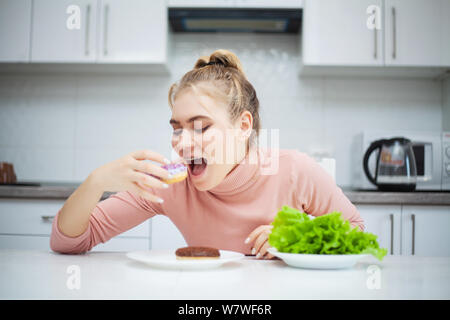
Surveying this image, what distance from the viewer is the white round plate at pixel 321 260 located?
74 centimetres

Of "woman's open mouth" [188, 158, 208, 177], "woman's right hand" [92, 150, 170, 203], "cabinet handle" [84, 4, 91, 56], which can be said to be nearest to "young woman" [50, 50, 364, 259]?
"woman's open mouth" [188, 158, 208, 177]

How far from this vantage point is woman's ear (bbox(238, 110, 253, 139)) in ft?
3.91

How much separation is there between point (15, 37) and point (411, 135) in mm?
2135

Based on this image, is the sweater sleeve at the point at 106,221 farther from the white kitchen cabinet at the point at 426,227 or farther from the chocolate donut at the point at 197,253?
the white kitchen cabinet at the point at 426,227

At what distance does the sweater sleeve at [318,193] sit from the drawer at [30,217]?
1.05 meters

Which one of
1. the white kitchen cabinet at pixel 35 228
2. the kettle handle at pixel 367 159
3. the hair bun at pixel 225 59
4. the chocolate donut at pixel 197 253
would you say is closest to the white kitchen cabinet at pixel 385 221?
the kettle handle at pixel 367 159

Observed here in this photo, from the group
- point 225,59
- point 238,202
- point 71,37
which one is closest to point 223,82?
point 225,59

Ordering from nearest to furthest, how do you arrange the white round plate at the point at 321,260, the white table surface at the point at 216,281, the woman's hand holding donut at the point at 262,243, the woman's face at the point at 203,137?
the white table surface at the point at 216,281
the white round plate at the point at 321,260
the woman's hand holding donut at the point at 262,243
the woman's face at the point at 203,137

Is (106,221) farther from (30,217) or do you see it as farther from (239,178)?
(30,217)

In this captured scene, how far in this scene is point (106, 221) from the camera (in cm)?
107

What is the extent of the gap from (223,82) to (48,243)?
1339 mm

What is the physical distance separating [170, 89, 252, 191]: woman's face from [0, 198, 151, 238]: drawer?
1046 millimetres

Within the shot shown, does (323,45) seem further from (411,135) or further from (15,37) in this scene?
(15,37)
